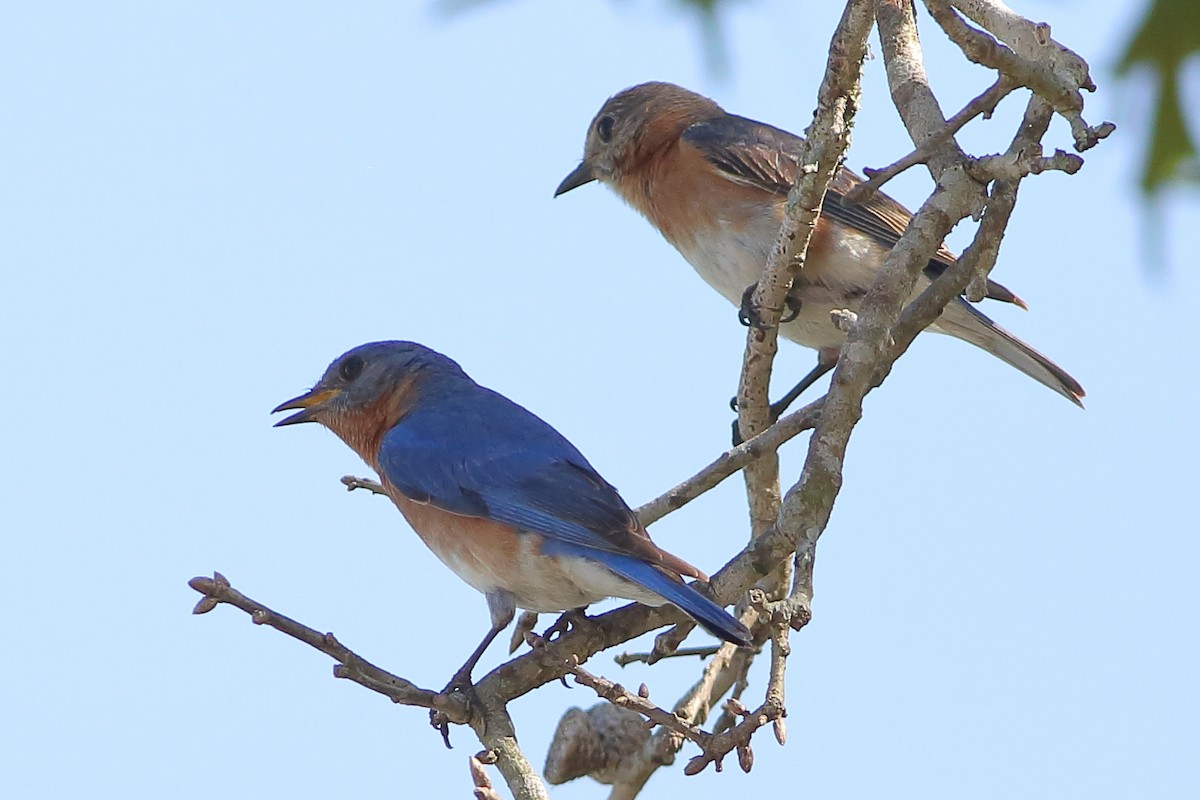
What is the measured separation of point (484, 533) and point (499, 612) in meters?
Result: 0.28

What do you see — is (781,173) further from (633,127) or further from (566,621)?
(566,621)

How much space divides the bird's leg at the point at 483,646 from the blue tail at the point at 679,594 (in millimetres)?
436

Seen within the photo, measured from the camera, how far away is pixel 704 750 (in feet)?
12.8

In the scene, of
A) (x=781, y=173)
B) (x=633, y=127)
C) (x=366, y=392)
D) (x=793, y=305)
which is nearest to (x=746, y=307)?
(x=793, y=305)

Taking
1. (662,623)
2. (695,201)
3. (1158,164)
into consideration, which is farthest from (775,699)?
(695,201)

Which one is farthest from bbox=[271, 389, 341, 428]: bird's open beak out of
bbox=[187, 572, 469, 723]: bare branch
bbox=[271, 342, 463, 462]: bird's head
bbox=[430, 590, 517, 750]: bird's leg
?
bbox=[187, 572, 469, 723]: bare branch

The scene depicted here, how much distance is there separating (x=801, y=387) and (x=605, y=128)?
7.29 ft

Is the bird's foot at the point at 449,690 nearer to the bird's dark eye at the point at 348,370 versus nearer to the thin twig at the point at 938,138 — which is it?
the thin twig at the point at 938,138

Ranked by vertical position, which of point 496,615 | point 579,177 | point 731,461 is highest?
point 579,177

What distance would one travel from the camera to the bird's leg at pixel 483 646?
455cm

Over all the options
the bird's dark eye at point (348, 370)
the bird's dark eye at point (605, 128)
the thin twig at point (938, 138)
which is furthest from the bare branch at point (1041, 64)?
the bird's dark eye at point (605, 128)

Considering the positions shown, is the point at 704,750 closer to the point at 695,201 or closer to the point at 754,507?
the point at 754,507

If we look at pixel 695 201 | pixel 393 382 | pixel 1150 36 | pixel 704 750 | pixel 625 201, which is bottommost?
pixel 704 750

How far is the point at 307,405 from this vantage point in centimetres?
657
